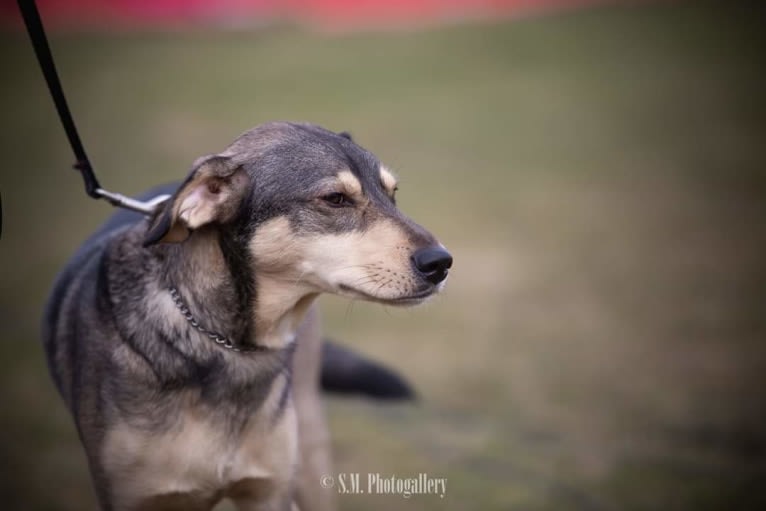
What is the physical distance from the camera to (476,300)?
29.4 ft

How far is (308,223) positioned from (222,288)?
16.9 inches

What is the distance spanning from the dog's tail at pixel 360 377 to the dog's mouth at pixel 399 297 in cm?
182

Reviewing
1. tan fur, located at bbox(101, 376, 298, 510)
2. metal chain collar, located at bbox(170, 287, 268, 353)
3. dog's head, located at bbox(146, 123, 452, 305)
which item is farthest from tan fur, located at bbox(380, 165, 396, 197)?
tan fur, located at bbox(101, 376, 298, 510)

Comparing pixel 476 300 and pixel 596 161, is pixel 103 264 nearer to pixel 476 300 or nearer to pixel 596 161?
pixel 476 300

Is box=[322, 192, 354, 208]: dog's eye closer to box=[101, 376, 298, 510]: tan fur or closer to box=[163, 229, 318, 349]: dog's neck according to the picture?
box=[163, 229, 318, 349]: dog's neck

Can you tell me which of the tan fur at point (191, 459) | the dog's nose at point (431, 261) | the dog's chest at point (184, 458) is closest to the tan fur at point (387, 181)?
the dog's nose at point (431, 261)

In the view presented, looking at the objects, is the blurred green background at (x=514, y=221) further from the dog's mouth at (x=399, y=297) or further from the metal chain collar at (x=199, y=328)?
the dog's mouth at (x=399, y=297)

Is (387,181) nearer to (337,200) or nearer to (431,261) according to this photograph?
(337,200)

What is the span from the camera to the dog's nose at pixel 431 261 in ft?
9.00

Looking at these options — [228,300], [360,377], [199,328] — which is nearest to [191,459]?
[199,328]

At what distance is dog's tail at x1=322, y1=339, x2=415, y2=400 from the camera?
4.60 meters

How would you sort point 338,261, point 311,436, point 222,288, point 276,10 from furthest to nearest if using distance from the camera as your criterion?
point 276,10, point 311,436, point 222,288, point 338,261

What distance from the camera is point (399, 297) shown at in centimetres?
280

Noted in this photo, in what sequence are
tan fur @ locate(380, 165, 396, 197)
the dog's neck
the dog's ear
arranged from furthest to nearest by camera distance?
tan fur @ locate(380, 165, 396, 197) → the dog's neck → the dog's ear
